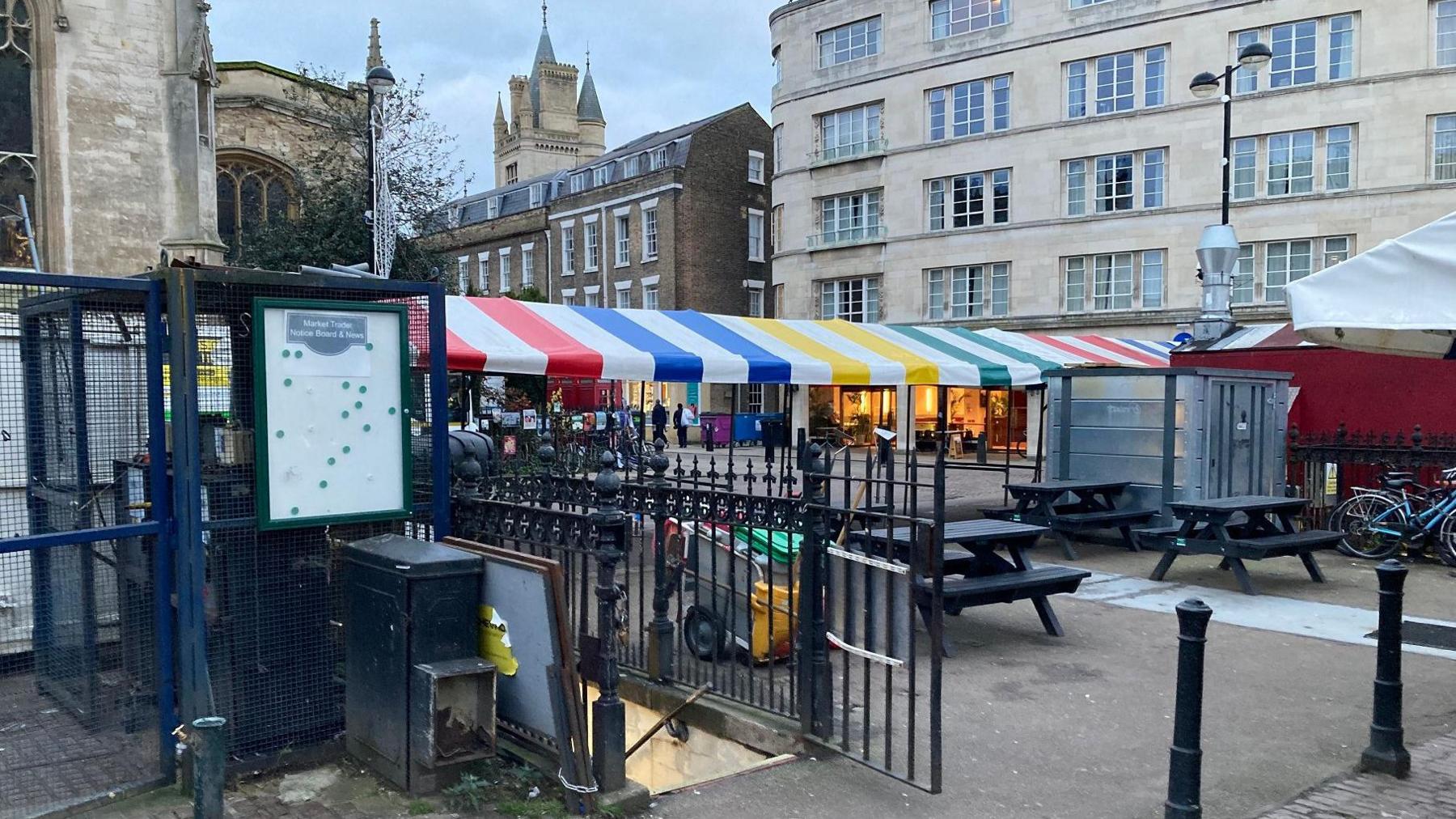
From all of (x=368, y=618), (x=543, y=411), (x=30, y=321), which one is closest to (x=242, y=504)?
(x=368, y=618)

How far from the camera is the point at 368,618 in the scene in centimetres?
489

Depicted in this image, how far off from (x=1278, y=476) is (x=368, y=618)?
40.0 ft

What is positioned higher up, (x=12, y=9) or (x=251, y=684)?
(x=12, y=9)

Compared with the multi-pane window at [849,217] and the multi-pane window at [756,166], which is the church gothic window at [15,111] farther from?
the multi-pane window at [756,166]

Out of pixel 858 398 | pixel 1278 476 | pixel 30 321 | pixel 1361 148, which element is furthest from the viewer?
pixel 858 398

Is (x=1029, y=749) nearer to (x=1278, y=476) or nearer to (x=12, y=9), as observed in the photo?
(x=1278, y=476)

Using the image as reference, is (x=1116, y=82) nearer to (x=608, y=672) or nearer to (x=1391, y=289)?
(x=1391, y=289)

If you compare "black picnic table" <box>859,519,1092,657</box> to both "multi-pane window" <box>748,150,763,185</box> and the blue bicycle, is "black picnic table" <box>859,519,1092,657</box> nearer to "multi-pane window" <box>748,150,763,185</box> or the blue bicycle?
the blue bicycle

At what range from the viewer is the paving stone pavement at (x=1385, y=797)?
4.51 metres

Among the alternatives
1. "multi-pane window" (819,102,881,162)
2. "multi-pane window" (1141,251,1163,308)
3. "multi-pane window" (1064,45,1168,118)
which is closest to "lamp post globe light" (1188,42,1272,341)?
"multi-pane window" (1141,251,1163,308)

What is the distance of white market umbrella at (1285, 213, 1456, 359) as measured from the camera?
12.6ft

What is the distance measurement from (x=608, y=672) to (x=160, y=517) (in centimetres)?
218

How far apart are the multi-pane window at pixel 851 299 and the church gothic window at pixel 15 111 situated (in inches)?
1101

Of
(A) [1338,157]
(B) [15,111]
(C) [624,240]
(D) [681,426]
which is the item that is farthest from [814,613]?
(C) [624,240]
